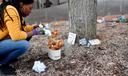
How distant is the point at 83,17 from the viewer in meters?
5.84

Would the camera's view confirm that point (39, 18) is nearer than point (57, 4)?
Yes

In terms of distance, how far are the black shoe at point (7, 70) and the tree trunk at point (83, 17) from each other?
1.16 meters

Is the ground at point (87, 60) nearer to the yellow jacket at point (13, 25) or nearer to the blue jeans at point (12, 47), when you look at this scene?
the blue jeans at point (12, 47)

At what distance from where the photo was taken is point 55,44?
211 inches

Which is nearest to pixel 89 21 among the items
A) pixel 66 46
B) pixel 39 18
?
pixel 66 46

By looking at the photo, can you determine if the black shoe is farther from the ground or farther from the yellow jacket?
the yellow jacket

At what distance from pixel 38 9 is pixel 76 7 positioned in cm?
329

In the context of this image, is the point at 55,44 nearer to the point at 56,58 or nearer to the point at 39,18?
the point at 56,58

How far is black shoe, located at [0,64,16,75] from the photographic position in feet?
17.1

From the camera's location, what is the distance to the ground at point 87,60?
514 centimetres

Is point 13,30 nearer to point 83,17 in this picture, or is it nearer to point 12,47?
point 12,47

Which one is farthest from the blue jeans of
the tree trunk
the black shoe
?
the tree trunk

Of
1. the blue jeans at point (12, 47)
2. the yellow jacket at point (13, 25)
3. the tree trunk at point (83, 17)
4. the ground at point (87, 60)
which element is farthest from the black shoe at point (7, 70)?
the tree trunk at point (83, 17)

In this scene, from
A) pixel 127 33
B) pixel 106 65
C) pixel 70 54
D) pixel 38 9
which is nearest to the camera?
pixel 106 65
